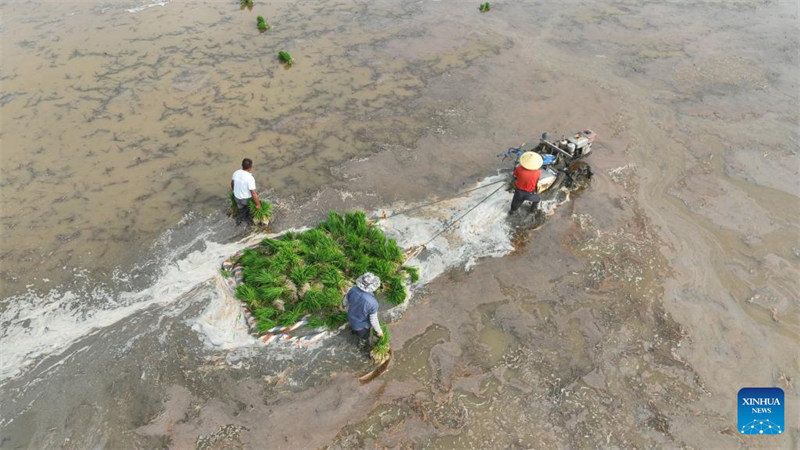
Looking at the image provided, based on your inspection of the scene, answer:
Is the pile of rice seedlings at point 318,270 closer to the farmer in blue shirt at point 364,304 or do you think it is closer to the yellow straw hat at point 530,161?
the farmer in blue shirt at point 364,304

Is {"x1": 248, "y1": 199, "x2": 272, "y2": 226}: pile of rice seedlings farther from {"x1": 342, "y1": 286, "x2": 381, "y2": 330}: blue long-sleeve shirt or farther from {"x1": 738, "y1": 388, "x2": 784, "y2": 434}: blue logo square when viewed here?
{"x1": 738, "y1": 388, "x2": 784, "y2": 434}: blue logo square

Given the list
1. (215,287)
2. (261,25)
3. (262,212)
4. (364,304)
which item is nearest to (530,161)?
(364,304)

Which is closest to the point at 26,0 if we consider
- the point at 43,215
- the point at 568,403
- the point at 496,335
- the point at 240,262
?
the point at 43,215

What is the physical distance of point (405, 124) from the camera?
10086 millimetres

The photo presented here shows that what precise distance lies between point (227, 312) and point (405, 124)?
580cm

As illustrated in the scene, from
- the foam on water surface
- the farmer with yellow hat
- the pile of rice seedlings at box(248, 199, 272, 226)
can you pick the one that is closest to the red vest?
the farmer with yellow hat

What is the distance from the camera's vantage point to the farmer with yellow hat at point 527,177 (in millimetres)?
7083

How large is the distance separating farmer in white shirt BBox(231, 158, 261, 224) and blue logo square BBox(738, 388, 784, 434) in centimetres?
724

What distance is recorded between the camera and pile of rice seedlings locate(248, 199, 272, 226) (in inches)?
291

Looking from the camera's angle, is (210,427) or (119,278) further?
(119,278)

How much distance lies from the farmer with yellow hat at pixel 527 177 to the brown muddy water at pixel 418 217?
26.2 inches

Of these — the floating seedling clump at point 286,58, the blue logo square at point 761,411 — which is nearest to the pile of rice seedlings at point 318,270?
the blue logo square at point 761,411

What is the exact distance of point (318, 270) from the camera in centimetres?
659

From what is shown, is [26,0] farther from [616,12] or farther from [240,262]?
[616,12]
